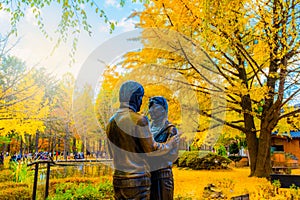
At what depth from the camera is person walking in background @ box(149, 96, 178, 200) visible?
2.56 meters

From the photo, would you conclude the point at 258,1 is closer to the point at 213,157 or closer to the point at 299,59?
the point at 299,59

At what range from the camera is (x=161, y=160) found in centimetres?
253

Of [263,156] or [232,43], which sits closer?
[232,43]

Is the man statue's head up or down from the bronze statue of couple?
up

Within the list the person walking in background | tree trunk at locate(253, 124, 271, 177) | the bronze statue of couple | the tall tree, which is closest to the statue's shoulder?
the bronze statue of couple

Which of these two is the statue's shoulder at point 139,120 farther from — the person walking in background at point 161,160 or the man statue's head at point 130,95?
the person walking in background at point 161,160

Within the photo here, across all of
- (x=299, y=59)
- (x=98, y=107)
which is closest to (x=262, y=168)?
(x=299, y=59)

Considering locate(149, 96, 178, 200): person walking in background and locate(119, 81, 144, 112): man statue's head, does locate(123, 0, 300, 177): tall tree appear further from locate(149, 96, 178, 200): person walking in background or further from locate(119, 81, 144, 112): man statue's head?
locate(119, 81, 144, 112): man statue's head

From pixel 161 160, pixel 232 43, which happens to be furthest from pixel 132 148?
pixel 232 43

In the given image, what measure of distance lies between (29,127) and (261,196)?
935cm

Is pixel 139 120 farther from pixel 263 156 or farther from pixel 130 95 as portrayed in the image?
pixel 263 156

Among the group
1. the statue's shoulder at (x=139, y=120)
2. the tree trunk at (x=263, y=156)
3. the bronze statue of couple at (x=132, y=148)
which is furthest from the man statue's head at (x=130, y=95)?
the tree trunk at (x=263, y=156)

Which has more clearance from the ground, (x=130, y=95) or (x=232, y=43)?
(x=232, y=43)

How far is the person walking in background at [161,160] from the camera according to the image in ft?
8.39
